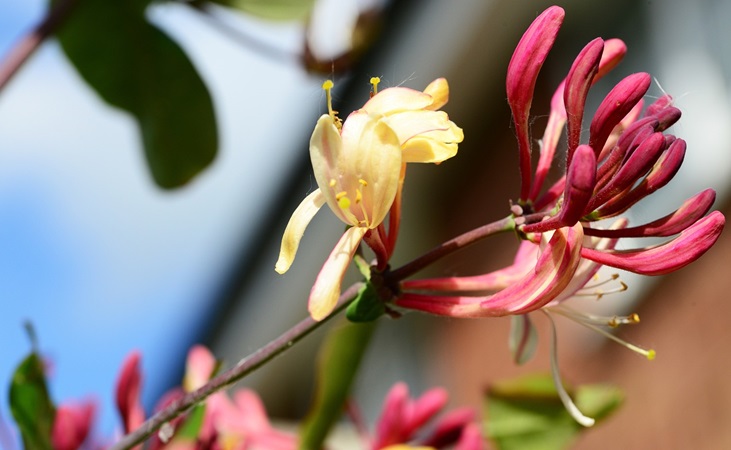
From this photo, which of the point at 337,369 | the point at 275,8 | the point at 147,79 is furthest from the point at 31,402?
the point at 275,8

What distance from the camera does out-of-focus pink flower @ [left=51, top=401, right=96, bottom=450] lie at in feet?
2.35

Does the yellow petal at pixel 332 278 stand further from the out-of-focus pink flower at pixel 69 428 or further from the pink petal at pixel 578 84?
the out-of-focus pink flower at pixel 69 428

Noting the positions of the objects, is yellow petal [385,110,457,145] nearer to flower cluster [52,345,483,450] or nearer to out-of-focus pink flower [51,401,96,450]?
flower cluster [52,345,483,450]

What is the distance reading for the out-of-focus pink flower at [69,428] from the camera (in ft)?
2.35

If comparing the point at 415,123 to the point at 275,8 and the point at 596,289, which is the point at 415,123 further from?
the point at 275,8

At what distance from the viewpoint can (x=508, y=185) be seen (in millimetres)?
2748

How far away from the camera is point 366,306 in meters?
0.51

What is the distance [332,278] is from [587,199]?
Answer: 14 centimetres

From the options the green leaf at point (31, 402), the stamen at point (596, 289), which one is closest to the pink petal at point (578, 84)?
the stamen at point (596, 289)

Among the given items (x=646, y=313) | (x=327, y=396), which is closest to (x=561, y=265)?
(x=327, y=396)

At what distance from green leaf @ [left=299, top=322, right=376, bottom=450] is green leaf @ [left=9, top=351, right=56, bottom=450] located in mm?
229

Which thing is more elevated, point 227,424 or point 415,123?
point 415,123

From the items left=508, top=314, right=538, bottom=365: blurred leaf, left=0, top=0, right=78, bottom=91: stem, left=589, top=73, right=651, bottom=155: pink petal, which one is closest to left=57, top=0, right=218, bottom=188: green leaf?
left=0, top=0, right=78, bottom=91: stem

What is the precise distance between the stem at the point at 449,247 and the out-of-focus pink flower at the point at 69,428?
1.20 ft
